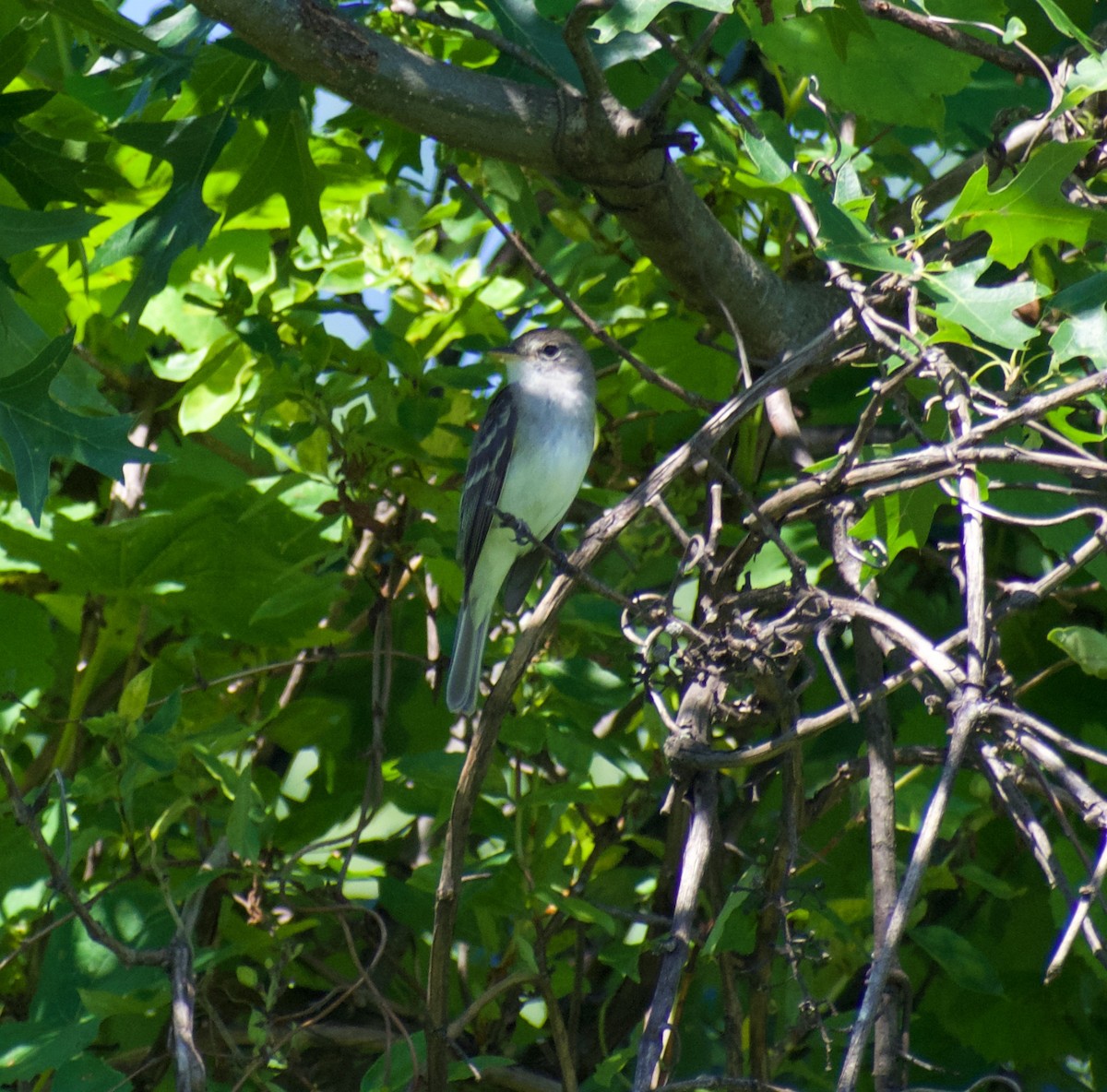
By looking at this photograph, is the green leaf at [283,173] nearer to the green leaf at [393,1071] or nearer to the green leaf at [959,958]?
the green leaf at [393,1071]

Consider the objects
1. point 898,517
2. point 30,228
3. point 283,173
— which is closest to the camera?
point 898,517

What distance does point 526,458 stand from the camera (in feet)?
14.6

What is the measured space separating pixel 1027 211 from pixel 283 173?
1.78m

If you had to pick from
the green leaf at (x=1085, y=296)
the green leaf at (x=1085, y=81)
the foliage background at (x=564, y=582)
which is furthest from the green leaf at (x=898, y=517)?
the green leaf at (x=1085, y=81)

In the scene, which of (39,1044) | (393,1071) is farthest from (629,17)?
(39,1044)

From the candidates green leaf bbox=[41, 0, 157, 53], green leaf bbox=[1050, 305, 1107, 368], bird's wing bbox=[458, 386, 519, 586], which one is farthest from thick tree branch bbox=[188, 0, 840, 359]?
bird's wing bbox=[458, 386, 519, 586]

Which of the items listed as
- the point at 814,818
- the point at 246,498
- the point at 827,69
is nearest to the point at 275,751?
the point at 246,498

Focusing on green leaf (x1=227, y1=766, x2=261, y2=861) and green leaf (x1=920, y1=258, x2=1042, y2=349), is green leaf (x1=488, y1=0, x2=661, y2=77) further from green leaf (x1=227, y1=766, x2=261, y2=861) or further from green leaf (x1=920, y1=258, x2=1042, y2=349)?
green leaf (x1=227, y1=766, x2=261, y2=861)

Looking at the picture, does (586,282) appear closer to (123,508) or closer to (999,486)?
(123,508)

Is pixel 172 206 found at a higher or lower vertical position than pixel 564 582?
higher

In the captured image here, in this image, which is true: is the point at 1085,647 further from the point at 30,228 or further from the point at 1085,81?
the point at 30,228

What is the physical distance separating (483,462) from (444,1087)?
6.94 feet

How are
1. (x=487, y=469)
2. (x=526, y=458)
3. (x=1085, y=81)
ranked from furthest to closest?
(x=526, y=458) < (x=487, y=469) < (x=1085, y=81)

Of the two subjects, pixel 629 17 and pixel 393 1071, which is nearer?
pixel 629 17
